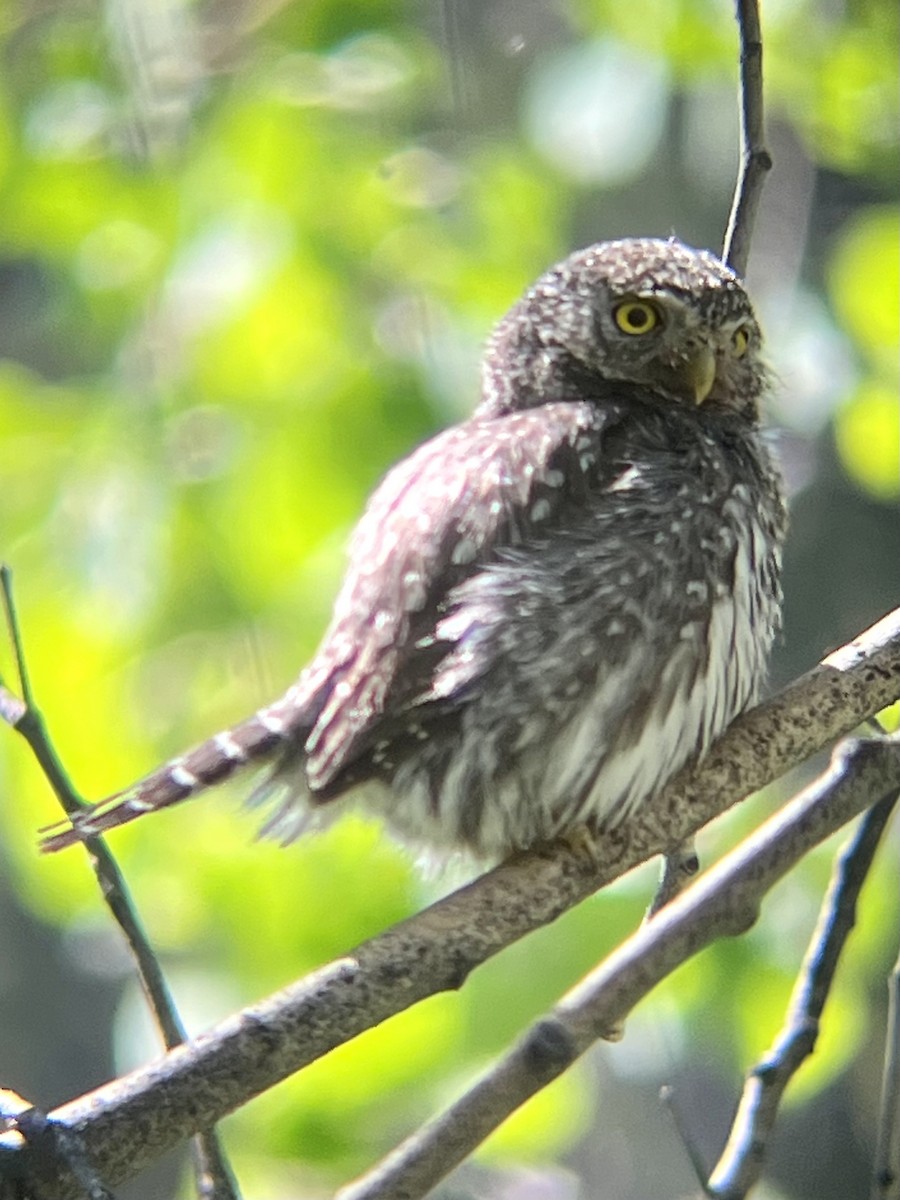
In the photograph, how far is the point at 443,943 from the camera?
191 centimetres

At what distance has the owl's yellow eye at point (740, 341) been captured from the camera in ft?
9.43

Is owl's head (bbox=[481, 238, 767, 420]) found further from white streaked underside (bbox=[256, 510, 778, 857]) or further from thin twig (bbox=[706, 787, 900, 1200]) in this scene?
thin twig (bbox=[706, 787, 900, 1200])

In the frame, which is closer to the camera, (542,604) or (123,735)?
(542,604)

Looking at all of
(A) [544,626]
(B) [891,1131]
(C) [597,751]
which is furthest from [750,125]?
(B) [891,1131]

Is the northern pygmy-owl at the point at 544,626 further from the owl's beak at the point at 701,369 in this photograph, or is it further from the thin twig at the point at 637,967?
the thin twig at the point at 637,967

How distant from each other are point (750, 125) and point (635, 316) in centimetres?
50

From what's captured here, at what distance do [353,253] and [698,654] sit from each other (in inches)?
52.8

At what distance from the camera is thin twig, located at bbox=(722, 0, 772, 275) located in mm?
2438

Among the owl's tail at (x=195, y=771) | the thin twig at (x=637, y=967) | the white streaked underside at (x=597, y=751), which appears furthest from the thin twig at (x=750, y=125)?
the owl's tail at (x=195, y=771)

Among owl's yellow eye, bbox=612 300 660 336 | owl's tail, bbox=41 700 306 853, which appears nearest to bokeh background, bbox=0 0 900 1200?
owl's yellow eye, bbox=612 300 660 336

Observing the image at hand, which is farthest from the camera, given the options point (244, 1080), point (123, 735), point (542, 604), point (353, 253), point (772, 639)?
point (353, 253)

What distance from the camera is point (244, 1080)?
169 centimetres

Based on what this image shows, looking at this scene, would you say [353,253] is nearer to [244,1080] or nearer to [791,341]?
[791,341]

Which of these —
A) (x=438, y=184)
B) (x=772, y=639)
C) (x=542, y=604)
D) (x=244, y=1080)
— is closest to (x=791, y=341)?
(x=438, y=184)
